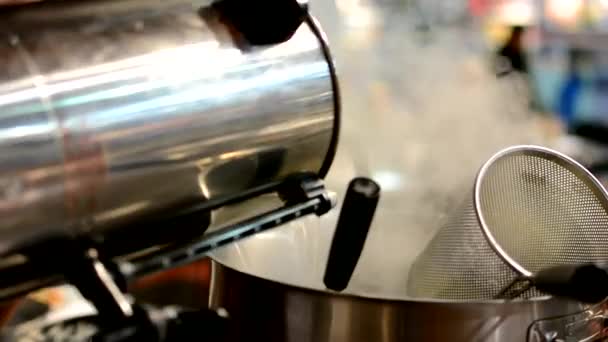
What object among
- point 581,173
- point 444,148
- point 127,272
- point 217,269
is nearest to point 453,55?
point 444,148

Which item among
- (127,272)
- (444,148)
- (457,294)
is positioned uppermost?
(127,272)

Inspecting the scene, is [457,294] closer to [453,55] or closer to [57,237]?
[57,237]

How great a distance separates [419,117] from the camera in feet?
3.84

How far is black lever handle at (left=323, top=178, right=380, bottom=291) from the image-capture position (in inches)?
21.5

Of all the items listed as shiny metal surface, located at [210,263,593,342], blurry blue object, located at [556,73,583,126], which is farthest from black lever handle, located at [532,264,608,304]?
blurry blue object, located at [556,73,583,126]

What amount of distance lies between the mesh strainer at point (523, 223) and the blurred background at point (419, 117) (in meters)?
0.07

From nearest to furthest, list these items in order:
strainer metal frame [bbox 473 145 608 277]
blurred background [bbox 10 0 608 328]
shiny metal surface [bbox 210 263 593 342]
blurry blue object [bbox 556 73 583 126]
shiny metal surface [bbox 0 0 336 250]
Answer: shiny metal surface [bbox 0 0 336 250], shiny metal surface [bbox 210 263 593 342], strainer metal frame [bbox 473 145 608 277], blurred background [bbox 10 0 608 328], blurry blue object [bbox 556 73 583 126]

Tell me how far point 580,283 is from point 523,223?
0.20 m

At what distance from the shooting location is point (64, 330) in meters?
0.39

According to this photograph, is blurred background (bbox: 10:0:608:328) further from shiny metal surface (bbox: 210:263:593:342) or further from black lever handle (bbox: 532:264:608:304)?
black lever handle (bbox: 532:264:608:304)

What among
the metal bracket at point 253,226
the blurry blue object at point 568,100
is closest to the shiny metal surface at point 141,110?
the metal bracket at point 253,226

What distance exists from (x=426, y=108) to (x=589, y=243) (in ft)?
1.75

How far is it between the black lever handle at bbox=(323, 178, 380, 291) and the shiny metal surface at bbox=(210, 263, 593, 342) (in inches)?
2.0

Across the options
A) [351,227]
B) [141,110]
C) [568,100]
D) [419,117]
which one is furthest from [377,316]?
[568,100]
